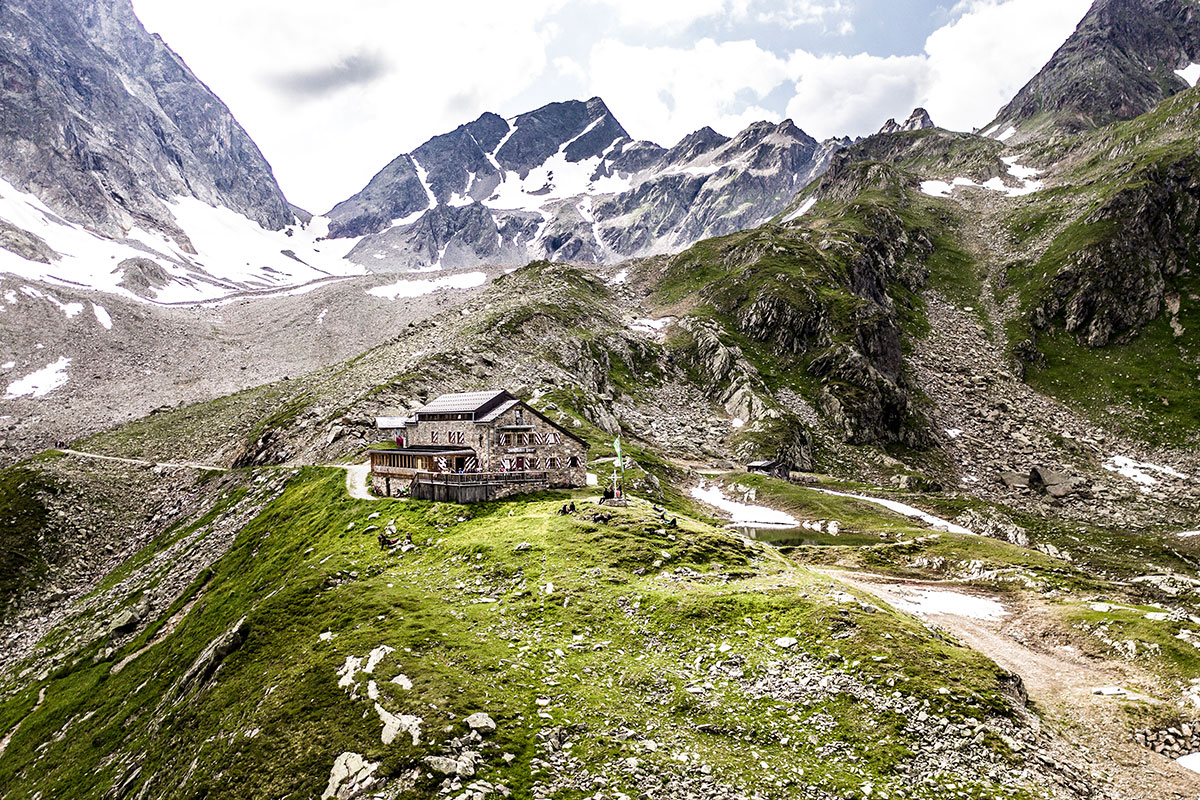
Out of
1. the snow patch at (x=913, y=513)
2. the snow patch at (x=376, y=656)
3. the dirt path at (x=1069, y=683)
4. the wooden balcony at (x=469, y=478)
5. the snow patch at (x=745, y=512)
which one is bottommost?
the snow patch at (x=913, y=513)

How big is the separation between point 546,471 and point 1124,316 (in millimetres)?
163942

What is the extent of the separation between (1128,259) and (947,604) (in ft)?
526

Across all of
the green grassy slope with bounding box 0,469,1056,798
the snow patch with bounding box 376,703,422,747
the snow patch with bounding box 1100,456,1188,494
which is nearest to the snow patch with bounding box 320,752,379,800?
the green grassy slope with bounding box 0,469,1056,798

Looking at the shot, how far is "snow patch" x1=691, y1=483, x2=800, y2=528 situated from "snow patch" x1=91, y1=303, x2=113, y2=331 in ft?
610

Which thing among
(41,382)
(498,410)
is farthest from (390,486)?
(41,382)

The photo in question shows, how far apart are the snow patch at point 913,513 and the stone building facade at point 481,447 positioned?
153 ft

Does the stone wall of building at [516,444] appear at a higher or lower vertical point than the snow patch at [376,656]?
higher

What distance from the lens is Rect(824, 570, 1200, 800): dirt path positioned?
2170 cm

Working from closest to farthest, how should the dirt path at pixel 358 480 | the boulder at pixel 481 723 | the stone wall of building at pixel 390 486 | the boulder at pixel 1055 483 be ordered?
the boulder at pixel 481 723, the dirt path at pixel 358 480, the stone wall of building at pixel 390 486, the boulder at pixel 1055 483

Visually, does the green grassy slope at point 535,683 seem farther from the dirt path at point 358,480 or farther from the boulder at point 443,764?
the dirt path at point 358,480

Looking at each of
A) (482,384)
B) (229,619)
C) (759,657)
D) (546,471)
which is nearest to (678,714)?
(759,657)

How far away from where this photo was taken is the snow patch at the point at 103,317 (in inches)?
6787

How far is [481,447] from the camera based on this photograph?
5434cm

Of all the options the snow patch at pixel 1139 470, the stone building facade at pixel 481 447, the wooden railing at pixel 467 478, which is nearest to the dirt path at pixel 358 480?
the stone building facade at pixel 481 447
